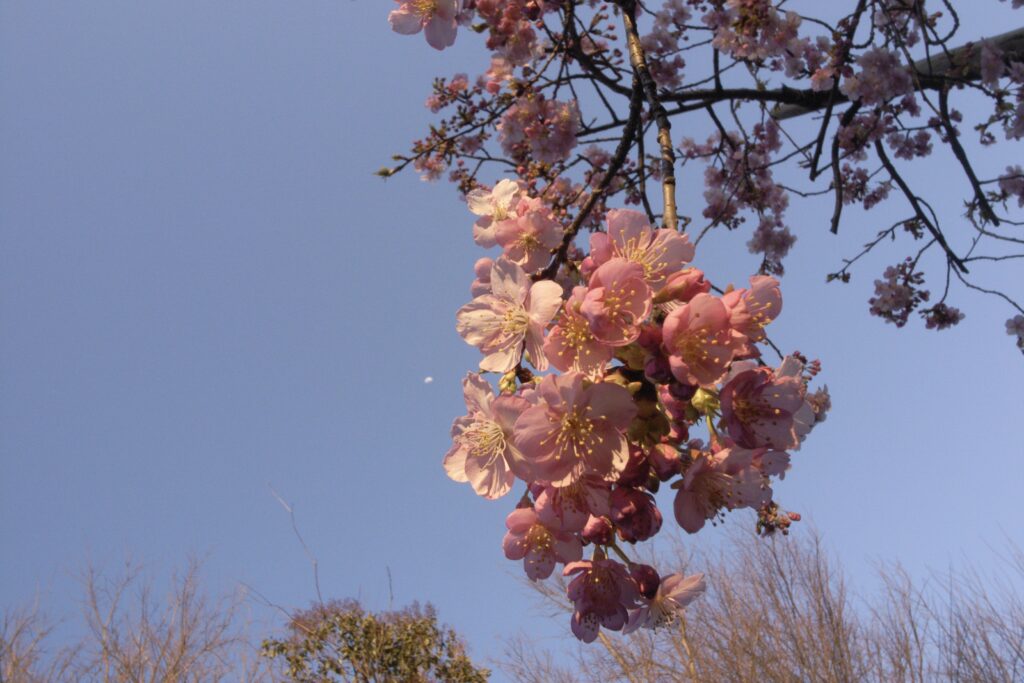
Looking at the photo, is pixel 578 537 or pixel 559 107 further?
pixel 559 107

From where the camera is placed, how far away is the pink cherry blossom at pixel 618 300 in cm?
85

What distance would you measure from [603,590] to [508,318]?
46 cm

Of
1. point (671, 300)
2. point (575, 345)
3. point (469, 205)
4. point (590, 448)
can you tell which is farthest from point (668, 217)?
point (469, 205)

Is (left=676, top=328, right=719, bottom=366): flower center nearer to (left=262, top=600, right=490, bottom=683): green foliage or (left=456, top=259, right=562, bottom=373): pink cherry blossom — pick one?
(left=456, top=259, right=562, bottom=373): pink cherry blossom

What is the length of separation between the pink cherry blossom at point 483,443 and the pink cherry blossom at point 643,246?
0.85 feet

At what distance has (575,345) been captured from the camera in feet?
2.93

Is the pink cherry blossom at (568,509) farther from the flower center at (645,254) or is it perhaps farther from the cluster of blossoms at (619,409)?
the flower center at (645,254)

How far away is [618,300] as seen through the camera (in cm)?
88

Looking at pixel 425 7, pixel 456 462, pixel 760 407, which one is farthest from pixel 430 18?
pixel 760 407

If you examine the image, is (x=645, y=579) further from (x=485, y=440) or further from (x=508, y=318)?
(x=508, y=318)

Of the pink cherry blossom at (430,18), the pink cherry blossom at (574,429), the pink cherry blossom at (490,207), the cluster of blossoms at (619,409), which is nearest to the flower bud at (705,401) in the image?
the cluster of blossoms at (619,409)

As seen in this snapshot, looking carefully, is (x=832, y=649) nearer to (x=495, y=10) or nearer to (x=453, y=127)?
(x=453, y=127)

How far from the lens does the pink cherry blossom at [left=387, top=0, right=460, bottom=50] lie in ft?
5.55

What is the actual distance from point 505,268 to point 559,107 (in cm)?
205
